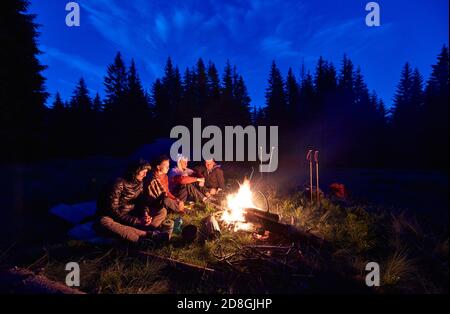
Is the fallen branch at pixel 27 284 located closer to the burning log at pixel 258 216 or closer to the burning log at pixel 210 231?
the burning log at pixel 210 231

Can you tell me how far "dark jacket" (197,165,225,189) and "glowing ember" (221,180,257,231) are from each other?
1430 mm

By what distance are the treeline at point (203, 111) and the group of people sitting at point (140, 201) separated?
547 inches

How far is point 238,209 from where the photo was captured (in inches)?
200

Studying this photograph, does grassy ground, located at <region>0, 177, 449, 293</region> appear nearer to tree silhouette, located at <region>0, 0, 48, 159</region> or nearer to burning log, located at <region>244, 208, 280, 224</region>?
burning log, located at <region>244, 208, 280, 224</region>

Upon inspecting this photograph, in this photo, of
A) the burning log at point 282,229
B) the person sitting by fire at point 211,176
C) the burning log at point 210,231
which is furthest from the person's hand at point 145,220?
the person sitting by fire at point 211,176

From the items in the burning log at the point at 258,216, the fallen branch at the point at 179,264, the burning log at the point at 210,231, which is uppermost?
the burning log at the point at 258,216

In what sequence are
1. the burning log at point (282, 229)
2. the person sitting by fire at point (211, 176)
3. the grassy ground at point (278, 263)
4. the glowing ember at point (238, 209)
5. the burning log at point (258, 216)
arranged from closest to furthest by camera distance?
the grassy ground at point (278, 263) → the burning log at point (282, 229) → the burning log at point (258, 216) → the glowing ember at point (238, 209) → the person sitting by fire at point (211, 176)

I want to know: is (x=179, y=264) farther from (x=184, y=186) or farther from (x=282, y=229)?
(x=184, y=186)

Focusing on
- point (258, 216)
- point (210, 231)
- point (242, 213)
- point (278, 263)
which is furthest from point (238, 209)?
point (278, 263)

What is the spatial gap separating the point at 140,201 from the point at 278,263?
312cm

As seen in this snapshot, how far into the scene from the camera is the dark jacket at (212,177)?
278 inches

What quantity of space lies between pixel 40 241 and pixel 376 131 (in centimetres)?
2797
